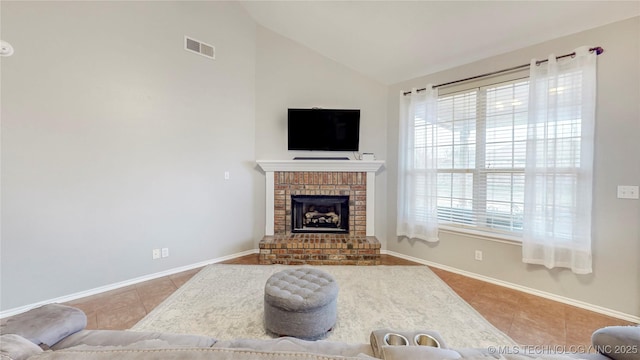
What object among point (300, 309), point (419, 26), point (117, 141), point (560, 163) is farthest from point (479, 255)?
point (117, 141)

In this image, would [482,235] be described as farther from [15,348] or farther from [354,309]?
[15,348]

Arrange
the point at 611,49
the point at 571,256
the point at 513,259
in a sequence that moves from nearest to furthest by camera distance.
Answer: the point at 611,49, the point at 571,256, the point at 513,259

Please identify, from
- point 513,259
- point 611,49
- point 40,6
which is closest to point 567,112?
point 611,49

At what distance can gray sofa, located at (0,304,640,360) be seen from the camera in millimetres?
604

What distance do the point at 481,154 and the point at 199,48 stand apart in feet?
13.1

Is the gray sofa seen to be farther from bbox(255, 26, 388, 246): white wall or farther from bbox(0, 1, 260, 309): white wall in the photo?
bbox(255, 26, 388, 246): white wall

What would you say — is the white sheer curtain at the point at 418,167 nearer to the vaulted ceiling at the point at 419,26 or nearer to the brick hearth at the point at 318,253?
the vaulted ceiling at the point at 419,26

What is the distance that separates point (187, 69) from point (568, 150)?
4479 millimetres

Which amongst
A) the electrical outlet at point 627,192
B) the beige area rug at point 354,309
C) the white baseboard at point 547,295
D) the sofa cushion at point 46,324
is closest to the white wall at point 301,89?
the beige area rug at point 354,309

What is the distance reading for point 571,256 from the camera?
241 centimetres

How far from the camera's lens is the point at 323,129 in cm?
383

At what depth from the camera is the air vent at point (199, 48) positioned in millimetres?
3241

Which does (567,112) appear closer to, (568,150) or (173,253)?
(568,150)

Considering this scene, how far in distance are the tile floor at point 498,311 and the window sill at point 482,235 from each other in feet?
1.76
